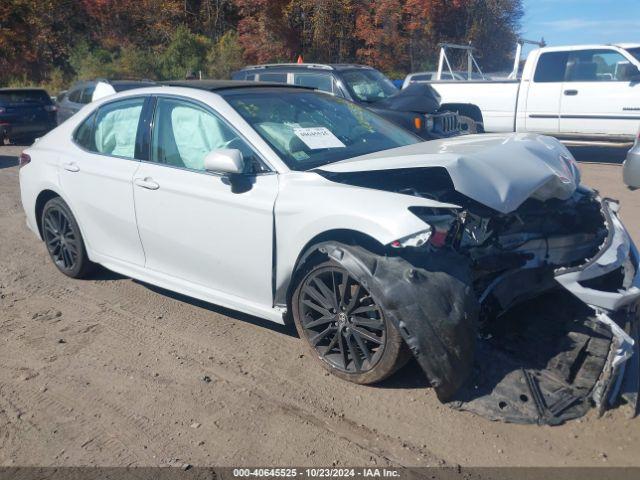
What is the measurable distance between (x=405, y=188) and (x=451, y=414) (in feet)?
4.41

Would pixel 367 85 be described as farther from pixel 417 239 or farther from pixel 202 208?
pixel 417 239

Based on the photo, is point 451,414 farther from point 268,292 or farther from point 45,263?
point 45,263

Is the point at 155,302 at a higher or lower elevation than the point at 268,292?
lower

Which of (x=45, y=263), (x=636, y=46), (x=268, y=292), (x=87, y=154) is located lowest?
(x=45, y=263)

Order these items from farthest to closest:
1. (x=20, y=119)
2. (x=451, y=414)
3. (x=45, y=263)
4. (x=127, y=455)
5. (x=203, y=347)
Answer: (x=20, y=119) < (x=45, y=263) < (x=203, y=347) < (x=451, y=414) < (x=127, y=455)

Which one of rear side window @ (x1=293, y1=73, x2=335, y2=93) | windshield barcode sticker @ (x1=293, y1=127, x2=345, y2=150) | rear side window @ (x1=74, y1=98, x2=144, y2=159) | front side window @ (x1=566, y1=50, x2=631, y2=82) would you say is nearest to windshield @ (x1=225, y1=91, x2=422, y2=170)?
windshield barcode sticker @ (x1=293, y1=127, x2=345, y2=150)

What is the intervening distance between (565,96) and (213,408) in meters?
9.98

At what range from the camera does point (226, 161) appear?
371cm

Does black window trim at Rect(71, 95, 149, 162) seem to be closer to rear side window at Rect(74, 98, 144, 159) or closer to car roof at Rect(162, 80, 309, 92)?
rear side window at Rect(74, 98, 144, 159)

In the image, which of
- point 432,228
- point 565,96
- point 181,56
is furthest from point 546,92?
point 181,56

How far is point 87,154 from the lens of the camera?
5.03 metres

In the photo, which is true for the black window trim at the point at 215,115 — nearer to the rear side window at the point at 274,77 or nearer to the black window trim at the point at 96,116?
the black window trim at the point at 96,116

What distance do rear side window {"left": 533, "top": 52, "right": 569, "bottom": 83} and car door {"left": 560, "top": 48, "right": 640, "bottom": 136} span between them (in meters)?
0.11

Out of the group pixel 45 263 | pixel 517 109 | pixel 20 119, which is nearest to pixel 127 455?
pixel 45 263
